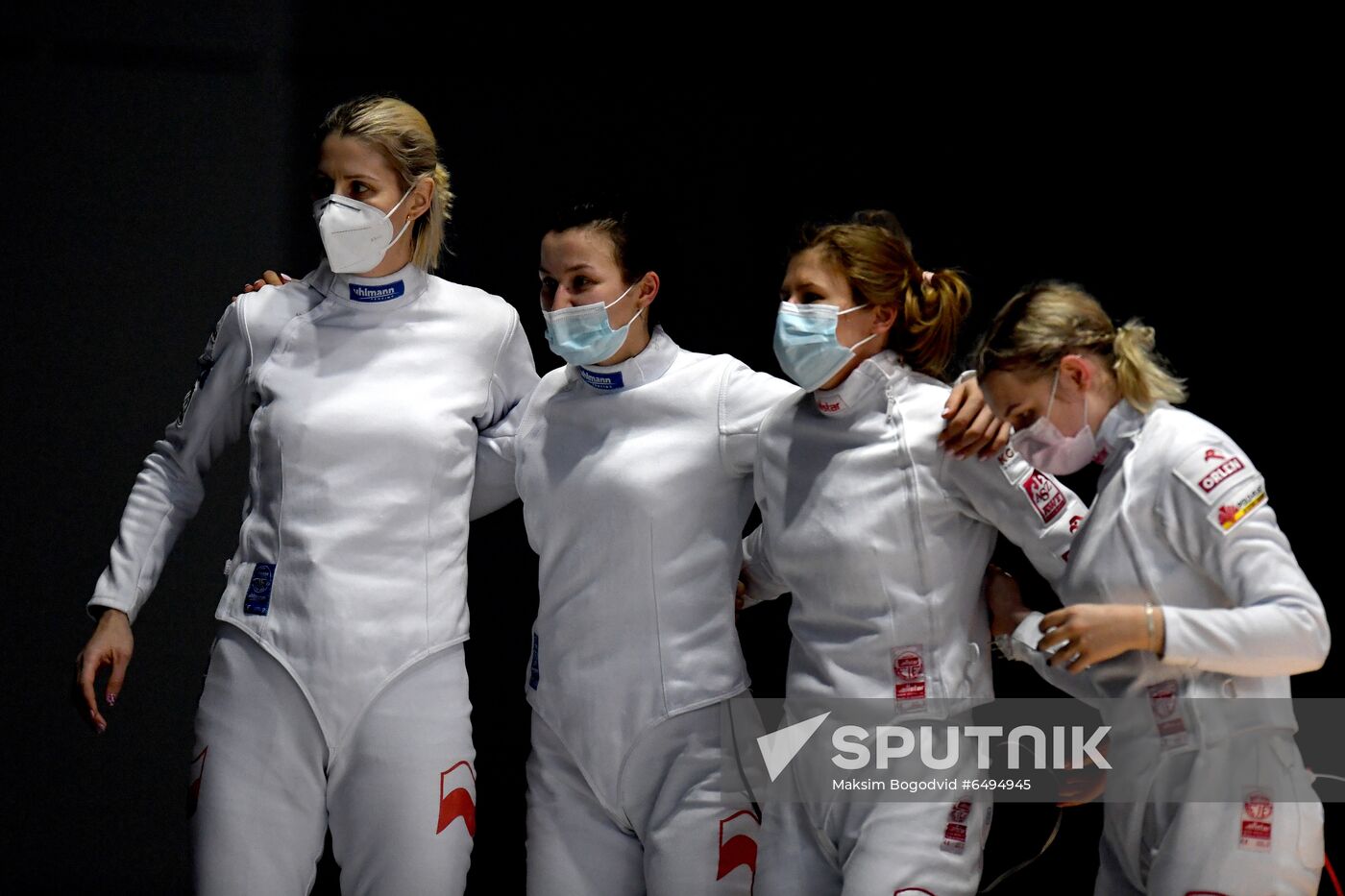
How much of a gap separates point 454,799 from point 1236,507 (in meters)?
1.27

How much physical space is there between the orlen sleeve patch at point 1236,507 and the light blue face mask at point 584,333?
0.99 meters

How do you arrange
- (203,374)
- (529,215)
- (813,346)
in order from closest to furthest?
(813,346) → (203,374) → (529,215)

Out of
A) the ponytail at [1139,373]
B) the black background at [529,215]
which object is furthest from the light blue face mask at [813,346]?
the black background at [529,215]

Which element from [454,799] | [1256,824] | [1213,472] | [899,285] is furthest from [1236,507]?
[454,799]

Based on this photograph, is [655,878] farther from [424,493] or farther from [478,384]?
[478,384]

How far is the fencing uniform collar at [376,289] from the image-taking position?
2498 millimetres

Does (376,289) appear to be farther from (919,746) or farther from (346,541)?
(919,746)

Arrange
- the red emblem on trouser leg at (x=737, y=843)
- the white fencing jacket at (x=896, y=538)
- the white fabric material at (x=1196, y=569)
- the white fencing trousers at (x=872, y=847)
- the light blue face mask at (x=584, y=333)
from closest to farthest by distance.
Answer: the white fabric material at (x=1196, y=569) → the white fencing trousers at (x=872, y=847) → the white fencing jacket at (x=896, y=538) → the red emblem on trouser leg at (x=737, y=843) → the light blue face mask at (x=584, y=333)

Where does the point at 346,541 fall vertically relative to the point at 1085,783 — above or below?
above

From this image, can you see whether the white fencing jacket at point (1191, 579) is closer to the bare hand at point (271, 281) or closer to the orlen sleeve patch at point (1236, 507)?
the orlen sleeve patch at point (1236, 507)

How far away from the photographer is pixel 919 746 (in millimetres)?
2105

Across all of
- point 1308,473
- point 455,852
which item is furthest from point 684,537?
point 1308,473

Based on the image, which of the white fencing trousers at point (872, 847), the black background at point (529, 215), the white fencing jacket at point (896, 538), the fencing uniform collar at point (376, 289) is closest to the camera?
the white fencing trousers at point (872, 847)

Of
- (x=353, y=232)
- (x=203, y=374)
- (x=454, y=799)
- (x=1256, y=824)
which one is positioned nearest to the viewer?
(x=1256, y=824)
